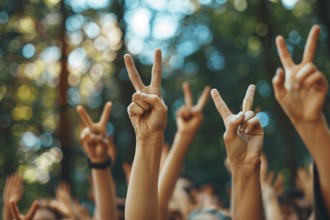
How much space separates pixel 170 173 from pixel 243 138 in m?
0.88

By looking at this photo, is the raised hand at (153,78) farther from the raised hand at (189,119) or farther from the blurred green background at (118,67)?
the blurred green background at (118,67)

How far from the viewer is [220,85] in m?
16.9

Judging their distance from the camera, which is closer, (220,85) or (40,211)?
(40,211)

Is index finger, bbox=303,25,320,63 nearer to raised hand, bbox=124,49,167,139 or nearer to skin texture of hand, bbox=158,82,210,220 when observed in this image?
raised hand, bbox=124,49,167,139

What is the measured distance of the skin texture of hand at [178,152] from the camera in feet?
9.36

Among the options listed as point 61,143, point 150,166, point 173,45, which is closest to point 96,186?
point 150,166

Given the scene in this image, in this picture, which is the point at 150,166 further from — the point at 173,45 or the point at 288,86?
the point at 173,45

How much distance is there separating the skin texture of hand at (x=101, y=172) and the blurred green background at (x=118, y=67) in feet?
28.7

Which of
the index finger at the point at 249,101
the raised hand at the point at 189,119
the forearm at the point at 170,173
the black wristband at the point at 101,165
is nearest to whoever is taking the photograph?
the index finger at the point at 249,101

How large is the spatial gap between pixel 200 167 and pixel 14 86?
6779mm

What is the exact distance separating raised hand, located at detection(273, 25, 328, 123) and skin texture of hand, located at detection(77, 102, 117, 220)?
1.25 m

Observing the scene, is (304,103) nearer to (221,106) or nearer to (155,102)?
(221,106)

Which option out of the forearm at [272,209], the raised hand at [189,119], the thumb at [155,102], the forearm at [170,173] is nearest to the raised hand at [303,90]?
the thumb at [155,102]

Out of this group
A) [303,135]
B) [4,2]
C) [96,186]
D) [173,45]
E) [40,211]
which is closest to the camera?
[303,135]
